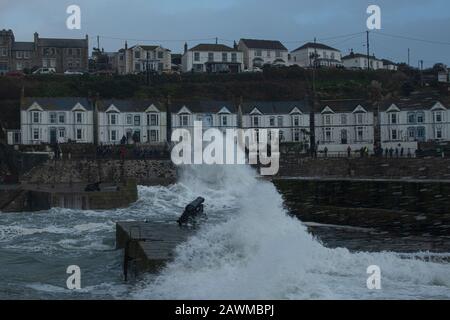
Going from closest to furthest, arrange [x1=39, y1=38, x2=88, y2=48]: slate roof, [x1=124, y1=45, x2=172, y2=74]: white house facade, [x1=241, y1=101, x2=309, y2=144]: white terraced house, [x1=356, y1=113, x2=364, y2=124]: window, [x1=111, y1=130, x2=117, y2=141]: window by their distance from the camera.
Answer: [x1=356, y1=113, x2=364, y2=124]: window
[x1=111, y1=130, x2=117, y2=141]: window
[x1=241, y1=101, x2=309, y2=144]: white terraced house
[x1=124, y1=45, x2=172, y2=74]: white house facade
[x1=39, y1=38, x2=88, y2=48]: slate roof

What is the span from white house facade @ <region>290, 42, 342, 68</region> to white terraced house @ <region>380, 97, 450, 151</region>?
129ft

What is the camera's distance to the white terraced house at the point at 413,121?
60.8 meters

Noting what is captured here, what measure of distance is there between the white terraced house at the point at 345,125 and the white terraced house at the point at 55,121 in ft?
75.3

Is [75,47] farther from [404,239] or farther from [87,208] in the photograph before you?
[404,239]

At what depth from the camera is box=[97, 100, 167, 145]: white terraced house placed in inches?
2539

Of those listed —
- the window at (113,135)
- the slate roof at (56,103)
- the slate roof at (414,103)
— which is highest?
the slate roof at (56,103)

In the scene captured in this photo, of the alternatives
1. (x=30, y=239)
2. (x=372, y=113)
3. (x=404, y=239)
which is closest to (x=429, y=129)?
(x=372, y=113)

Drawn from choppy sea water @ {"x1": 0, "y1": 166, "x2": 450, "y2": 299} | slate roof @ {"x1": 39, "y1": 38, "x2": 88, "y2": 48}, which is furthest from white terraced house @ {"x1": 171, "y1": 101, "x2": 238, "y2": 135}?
choppy sea water @ {"x1": 0, "y1": 166, "x2": 450, "y2": 299}

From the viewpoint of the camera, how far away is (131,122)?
65.4 meters

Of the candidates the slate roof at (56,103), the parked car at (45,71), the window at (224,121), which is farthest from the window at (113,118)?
the parked car at (45,71)

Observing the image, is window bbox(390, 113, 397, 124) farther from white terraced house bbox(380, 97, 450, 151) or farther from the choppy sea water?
the choppy sea water

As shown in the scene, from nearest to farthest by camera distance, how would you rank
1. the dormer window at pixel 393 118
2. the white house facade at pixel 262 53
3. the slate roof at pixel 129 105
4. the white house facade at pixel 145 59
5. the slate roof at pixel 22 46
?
the dormer window at pixel 393 118 < the slate roof at pixel 129 105 < the slate roof at pixel 22 46 < the white house facade at pixel 145 59 < the white house facade at pixel 262 53

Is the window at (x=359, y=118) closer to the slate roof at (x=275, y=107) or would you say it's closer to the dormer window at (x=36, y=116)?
the slate roof at (x=275, y=107)

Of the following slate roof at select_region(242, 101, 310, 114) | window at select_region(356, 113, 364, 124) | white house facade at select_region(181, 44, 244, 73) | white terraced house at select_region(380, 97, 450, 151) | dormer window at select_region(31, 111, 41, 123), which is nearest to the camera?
white terraced house at select_region(380, 97, 450, 151)
